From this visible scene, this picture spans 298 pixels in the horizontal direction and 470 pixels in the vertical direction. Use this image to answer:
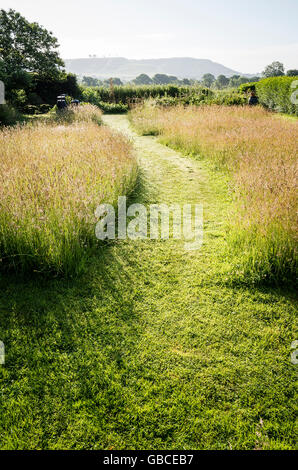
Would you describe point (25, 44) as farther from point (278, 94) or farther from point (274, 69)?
point (274, 69)

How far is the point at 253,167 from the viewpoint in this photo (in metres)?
5.68

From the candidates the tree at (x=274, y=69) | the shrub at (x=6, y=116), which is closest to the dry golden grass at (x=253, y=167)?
the shrub at (x=6, y=116)

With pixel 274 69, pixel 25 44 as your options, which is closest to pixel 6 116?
pixel 25 44

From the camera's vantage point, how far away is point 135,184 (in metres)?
6.23

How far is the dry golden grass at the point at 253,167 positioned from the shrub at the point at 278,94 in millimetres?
5474

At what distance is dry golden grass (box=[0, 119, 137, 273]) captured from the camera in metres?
3.34

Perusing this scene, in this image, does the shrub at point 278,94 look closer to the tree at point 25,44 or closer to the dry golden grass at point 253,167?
the dry golden grass at point 253,167

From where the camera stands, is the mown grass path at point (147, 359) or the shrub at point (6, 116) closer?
the mown grass path at point (147, 359)

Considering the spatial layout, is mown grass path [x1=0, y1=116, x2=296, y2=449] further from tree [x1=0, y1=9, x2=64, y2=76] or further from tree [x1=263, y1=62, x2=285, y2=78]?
tree [x1=263, y1=62, x2=285, y2=78]

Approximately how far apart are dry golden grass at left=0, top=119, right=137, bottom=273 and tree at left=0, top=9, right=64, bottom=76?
1189cm

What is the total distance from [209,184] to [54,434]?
5.58 metres

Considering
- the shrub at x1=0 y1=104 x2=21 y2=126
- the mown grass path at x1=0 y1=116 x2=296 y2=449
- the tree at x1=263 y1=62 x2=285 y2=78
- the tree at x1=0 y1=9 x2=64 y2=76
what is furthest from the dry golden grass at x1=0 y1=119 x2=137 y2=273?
the tree at x1=263 y1=62 x2=285 y2=78

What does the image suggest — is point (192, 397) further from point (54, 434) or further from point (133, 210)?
point (133, 210)

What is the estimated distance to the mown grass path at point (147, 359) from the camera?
6.31ft
